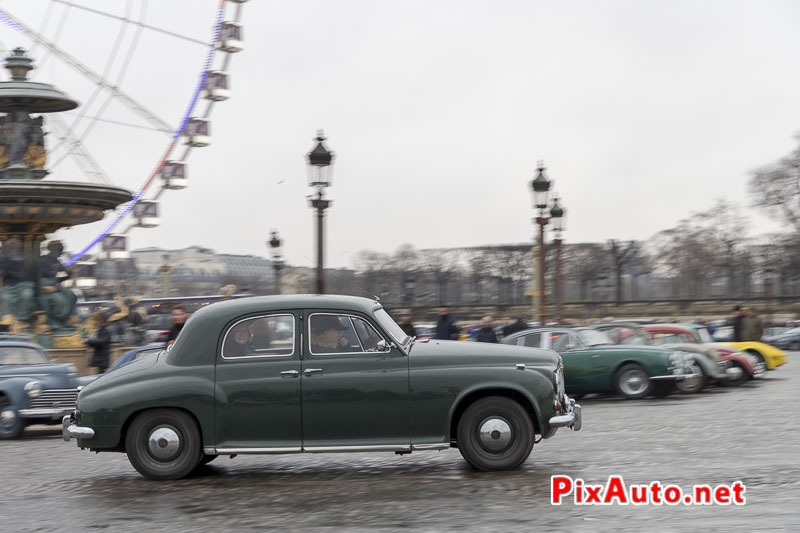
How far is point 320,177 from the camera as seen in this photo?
67.6 feet

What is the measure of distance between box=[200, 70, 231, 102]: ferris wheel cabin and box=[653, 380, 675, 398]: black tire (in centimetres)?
2825

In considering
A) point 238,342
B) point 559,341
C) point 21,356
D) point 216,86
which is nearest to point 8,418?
point 21,356

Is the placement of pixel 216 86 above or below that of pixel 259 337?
above

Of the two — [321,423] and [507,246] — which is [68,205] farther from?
[507,246]

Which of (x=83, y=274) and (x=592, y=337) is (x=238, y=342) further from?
(x=83, y=274)

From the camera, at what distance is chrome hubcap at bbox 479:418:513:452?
969 cm

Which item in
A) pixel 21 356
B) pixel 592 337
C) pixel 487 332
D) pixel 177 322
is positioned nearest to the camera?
pixel 177 322

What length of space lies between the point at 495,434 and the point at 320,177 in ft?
38.1

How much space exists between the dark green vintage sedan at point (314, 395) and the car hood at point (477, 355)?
15 mm

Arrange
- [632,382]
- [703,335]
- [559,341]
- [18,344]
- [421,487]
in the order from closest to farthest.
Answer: [421,487], [18,344], [632,382], [559,341], [703,335]

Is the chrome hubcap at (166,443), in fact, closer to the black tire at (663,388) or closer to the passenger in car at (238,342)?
the passenger in car at (238,342)

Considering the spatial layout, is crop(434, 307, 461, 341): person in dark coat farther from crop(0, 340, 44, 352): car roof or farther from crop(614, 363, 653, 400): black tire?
crop(0, 340, 44, 352): car roof

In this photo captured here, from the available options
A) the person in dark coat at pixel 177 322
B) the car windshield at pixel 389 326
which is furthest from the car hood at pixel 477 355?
the person in dark coat at pixel 177 322

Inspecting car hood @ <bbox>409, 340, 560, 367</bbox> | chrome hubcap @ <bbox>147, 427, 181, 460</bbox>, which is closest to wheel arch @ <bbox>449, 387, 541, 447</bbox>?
car hood @ <bbox>409, 340, 560, 367</bbox>
